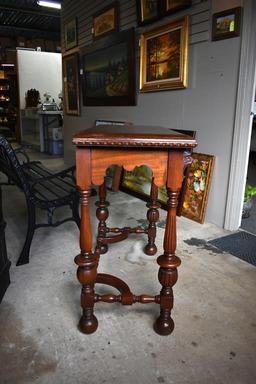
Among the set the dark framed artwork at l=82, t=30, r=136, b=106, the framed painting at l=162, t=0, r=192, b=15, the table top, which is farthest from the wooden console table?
the dark framed artwork at l=82, t=30, r=136, b=106

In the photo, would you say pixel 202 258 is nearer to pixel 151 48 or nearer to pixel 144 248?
pixel 144 248

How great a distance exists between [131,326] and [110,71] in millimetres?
3469

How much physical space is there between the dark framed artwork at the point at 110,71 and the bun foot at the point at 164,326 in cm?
282

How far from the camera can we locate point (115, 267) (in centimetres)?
205

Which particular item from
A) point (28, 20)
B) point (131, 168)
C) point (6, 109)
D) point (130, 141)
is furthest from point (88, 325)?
point (6, 109)

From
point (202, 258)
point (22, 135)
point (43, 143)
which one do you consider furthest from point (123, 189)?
point (22, 135)

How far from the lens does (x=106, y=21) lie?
13.3 ft

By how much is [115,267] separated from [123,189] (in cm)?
201

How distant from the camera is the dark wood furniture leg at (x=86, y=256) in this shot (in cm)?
123

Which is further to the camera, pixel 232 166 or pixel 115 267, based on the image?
pixel 232 166

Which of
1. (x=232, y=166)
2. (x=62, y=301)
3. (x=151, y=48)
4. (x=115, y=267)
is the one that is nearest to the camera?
(x=62, y=301)

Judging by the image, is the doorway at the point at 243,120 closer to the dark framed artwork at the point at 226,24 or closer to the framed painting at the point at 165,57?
the dark framed artwork at the point at 226,24

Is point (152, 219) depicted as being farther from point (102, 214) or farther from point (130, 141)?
point (130, 141)

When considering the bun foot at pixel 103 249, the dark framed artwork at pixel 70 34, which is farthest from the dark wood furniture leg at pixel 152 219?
the dark framed artwork at pixel 70 34
